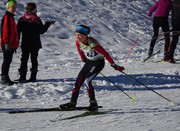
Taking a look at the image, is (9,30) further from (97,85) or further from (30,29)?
(97,85)

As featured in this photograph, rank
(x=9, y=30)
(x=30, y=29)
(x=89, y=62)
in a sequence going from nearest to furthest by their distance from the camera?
(x=89, y=62) < (x=9, y=30) < (x=30, y=29)

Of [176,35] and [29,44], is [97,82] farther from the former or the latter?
[176,35]

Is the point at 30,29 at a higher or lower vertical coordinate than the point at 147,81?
higher

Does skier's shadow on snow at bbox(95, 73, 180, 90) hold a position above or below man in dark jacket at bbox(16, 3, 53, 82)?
below

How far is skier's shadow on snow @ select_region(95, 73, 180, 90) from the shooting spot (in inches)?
350

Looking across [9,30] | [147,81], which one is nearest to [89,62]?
[9,30]

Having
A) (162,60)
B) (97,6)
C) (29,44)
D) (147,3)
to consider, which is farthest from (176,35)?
(147,3)

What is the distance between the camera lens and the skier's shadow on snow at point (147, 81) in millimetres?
8889

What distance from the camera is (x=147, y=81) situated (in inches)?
376

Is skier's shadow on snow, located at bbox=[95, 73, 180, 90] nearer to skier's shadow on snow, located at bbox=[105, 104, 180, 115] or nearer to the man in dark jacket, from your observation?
the man in dark jacket

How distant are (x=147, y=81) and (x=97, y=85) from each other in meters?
1.39

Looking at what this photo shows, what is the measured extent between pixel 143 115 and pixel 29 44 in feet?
11.9

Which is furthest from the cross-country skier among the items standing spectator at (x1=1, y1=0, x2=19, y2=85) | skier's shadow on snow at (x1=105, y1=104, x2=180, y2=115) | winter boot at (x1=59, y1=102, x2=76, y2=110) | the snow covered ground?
standing spectator at (x1=1, y1=0, x2=19, y2=85)

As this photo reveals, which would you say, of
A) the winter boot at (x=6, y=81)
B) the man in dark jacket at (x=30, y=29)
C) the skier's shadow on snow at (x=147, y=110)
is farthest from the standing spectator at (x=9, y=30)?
the skier's shadow on snow at (x=147, y=110)
